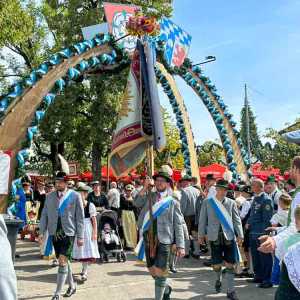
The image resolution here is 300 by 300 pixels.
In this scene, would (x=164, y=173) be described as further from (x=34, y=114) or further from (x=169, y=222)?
(x=34, y=114)

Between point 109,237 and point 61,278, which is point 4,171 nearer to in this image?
point 109,237

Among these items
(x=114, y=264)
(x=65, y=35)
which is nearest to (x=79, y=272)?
(x=114, y=264)

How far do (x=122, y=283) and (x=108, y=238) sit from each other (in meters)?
2.44

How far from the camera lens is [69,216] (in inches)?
288

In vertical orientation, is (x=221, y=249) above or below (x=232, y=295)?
above

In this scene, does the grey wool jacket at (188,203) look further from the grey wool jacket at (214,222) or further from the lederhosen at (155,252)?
the lederhosen at (155,252)

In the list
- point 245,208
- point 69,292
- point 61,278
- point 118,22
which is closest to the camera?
point 61,278

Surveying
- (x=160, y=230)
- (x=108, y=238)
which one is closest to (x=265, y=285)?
(x=160, y=230)

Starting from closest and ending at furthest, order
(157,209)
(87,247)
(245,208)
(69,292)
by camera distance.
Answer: (157,209), (69,292), (87,247), (245,208)

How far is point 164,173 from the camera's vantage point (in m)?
Answer: 6.74

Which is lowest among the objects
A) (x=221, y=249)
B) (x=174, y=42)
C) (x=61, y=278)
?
(x=61, y=278)

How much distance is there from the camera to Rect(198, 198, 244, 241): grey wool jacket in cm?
773

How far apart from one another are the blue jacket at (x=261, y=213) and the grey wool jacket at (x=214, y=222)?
2.57 ft

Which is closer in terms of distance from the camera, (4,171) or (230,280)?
(230,280)
